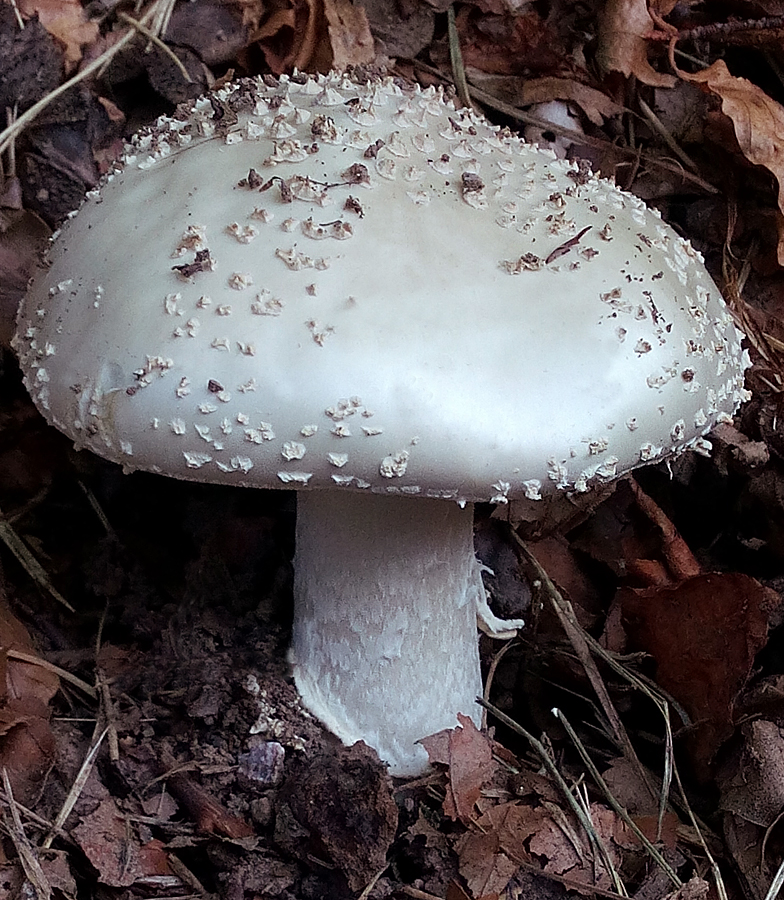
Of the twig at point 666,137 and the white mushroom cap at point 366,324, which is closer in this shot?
the white mushroom cap at point 366,324

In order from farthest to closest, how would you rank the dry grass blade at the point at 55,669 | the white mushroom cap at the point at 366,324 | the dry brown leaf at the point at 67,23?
1. the dry brown leaf at the point at 67,23
2. the dry grass blade at the point at 55,669
3. the white mushroom cap at the point at 366,324

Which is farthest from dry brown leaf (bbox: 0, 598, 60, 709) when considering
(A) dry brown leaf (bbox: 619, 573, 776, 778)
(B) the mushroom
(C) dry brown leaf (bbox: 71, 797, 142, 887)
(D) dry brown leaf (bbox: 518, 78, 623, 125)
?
(D) dry brown leaf (bbox: 518, 78, 623, 125)

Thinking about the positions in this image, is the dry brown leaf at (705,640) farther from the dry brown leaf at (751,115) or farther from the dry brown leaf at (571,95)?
the dry brown leaf at (571,95)

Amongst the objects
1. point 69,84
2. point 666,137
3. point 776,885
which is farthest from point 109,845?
point 666,137

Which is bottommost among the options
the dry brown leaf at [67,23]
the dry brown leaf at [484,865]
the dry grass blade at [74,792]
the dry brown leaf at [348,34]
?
the dry brown leaf at [484,865]

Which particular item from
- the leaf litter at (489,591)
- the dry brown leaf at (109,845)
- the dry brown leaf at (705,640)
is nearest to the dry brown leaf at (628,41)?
the leaf litter at (489,591)

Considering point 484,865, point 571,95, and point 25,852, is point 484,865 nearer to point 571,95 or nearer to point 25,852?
point 25,852

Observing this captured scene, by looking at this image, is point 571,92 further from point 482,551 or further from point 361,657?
point 361,657
